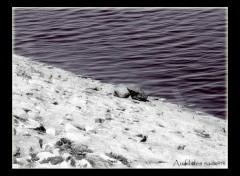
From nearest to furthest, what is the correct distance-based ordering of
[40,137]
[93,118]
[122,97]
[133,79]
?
1. [40,137]
2. [93,118]
3. [122,97]
4. [133,79]

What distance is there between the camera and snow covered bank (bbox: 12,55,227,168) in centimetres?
543

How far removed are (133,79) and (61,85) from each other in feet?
10.8

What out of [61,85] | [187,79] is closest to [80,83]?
[61,85]

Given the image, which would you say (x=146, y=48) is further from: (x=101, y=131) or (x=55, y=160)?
(x=55, y=160)

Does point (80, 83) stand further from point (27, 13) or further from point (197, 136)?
point (197, 136)

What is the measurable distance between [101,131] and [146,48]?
6.23 metres

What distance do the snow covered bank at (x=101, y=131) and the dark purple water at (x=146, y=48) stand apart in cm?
147

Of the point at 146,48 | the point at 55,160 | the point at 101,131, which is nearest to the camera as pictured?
the point at 55,160

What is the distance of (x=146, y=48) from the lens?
12.2 m

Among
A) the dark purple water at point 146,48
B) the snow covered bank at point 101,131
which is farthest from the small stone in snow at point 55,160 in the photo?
the dark purple water at point 146,48

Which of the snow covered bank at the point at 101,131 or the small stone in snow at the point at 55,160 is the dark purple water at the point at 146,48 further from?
the small stone in snow at the point at 55,160

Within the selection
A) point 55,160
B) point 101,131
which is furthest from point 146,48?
point 55,160

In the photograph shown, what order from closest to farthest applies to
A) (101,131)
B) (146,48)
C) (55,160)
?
(55,160) → (101,131) → (146,48)

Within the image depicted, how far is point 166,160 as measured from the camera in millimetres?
5828
